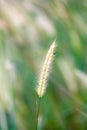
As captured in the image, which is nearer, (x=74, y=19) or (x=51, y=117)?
(x=51, y=117)

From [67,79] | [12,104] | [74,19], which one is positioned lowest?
[12,104]

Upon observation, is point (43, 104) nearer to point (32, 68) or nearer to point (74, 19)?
point (32, 68)

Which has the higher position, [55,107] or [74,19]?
[74,19]

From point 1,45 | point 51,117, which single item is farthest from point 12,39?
point 51,117

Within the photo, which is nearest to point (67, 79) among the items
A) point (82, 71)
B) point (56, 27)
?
point (82, 71)

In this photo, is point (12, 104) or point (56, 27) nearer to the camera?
point (12, 104)

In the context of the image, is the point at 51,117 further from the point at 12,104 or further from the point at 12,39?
the point at 12,39
